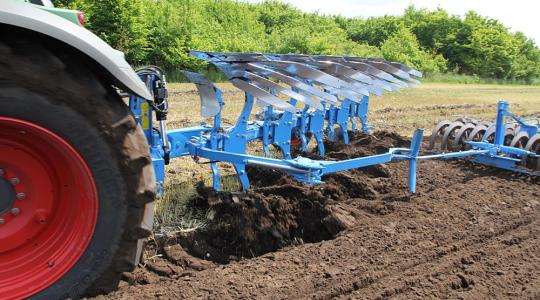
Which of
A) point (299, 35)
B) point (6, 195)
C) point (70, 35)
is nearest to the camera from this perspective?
point (70, 35)

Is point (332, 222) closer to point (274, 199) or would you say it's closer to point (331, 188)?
point (274, 199)

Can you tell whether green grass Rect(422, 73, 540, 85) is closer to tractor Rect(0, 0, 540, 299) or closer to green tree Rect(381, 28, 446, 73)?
green tree Rect(381, 28, 446, 73)

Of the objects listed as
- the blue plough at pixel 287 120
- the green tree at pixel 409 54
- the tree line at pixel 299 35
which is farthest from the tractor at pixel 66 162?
the green tree at pixel 409 54

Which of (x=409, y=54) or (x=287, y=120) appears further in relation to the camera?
(x=409, y=54)

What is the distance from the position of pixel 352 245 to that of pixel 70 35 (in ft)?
7.94

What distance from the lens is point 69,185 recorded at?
2.29 meters

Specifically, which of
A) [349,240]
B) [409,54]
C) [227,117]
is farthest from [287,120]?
[409,54]

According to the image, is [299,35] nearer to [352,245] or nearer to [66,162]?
[352,245]

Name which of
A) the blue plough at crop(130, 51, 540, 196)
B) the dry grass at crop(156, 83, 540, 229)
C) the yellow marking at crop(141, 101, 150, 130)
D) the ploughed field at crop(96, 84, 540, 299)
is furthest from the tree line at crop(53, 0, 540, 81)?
the yellow marking at crop(141, 101, 150, 130)

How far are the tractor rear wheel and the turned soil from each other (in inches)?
18.6

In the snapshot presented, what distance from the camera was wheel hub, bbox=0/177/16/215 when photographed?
220 centimetres

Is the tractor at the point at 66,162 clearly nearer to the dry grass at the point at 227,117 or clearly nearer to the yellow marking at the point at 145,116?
the yellow marking at the point at 145,116

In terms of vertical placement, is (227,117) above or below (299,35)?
below

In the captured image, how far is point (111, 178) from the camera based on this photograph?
86.3 inches
